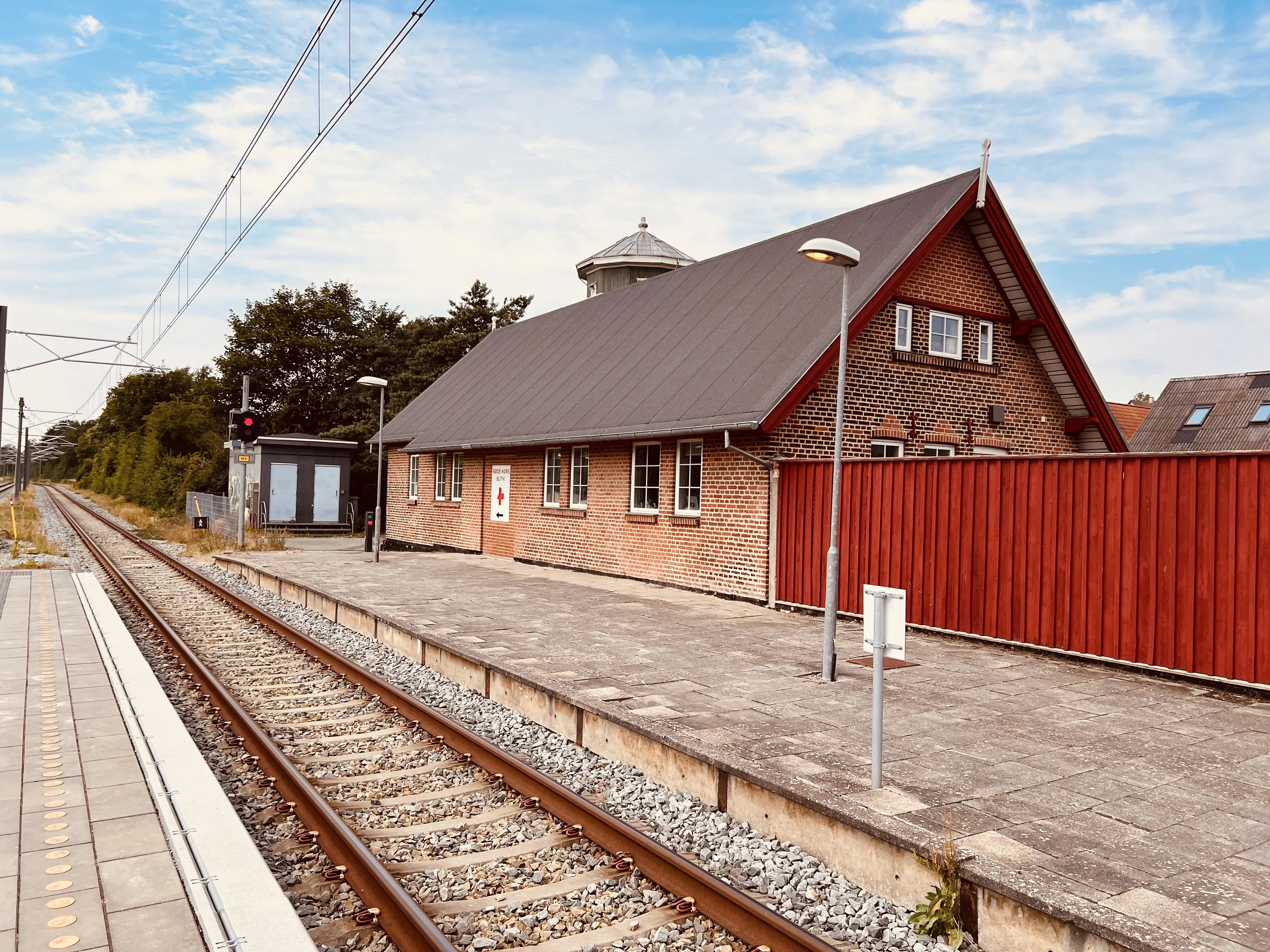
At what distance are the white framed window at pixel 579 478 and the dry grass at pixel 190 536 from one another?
350 inches

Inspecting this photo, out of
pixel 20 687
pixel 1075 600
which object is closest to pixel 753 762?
pixel 1075 600

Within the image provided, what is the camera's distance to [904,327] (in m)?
14.0

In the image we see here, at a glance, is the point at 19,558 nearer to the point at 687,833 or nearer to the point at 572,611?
the point at 572,611

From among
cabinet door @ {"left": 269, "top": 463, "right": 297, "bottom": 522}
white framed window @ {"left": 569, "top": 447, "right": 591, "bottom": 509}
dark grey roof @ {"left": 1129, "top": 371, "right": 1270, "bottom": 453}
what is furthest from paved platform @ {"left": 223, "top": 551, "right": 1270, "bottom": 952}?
dark grey roof @ {"left": 1129, "top": 371, "right": 1270, "bottom": 453}

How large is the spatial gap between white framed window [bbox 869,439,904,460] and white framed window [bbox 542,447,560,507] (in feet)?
20.7

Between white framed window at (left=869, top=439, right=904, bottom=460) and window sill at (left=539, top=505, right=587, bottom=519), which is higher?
white framed window at (left=869, top=439, right=904, bottom=460)

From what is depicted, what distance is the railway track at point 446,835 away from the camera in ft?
12.4

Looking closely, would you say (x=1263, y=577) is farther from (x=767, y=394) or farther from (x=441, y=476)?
(x=441, y=476)

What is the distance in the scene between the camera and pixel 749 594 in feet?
41.3

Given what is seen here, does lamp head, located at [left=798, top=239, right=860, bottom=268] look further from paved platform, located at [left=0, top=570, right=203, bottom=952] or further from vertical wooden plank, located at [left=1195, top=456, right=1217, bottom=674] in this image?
paved platform, located at [left=0, top=570, right=203, bottom=952]

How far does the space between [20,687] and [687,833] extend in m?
5.75

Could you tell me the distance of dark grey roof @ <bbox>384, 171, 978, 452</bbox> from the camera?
13062 millimetres

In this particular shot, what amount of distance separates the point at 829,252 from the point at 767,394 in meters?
5.09

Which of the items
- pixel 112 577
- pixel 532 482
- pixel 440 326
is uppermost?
pixel 440 326
